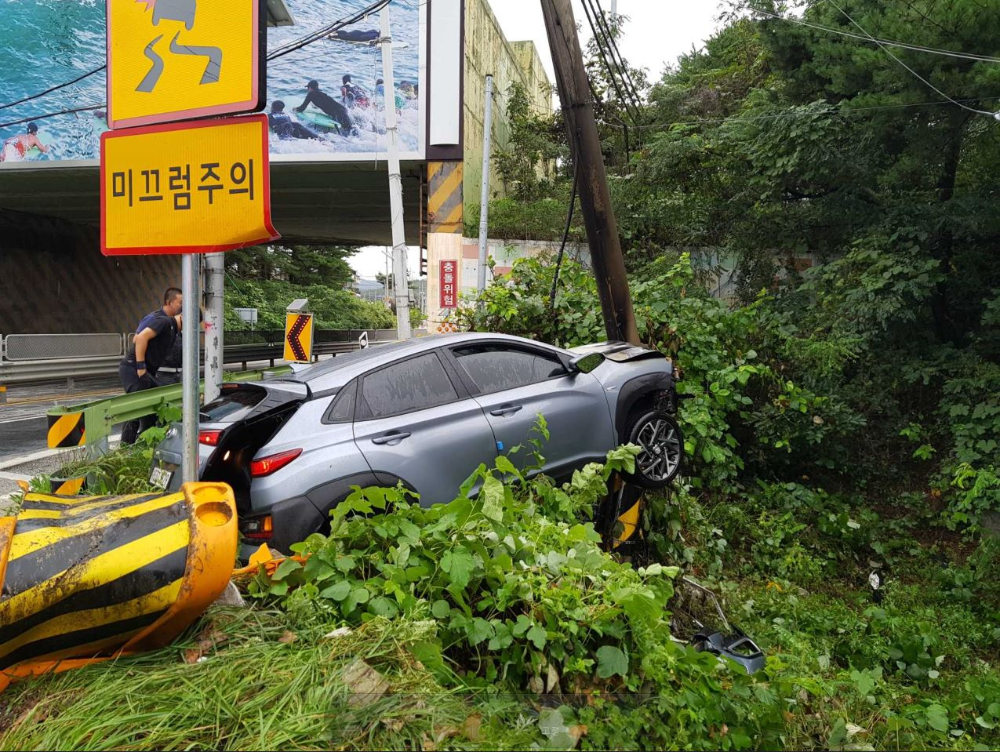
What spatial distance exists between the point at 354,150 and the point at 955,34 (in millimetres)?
12065

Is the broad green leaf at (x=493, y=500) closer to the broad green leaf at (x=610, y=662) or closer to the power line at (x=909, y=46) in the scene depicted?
the broad green leaf at (x=610, y=662)

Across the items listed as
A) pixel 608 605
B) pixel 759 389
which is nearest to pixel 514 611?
pixel 608 605

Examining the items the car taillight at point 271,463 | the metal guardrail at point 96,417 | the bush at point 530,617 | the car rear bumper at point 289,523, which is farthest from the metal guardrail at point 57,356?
the bush at point 530,617

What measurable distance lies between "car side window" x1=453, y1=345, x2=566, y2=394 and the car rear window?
132 cm

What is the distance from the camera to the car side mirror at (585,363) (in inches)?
206

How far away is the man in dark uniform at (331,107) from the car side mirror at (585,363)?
42.2ft

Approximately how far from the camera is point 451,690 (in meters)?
2.29

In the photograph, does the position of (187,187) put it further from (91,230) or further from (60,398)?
(91,230)

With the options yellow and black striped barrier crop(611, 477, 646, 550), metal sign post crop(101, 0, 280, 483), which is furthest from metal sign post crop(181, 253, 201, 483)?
yellow and black striped barrier crop(611, 477, 646, 550)

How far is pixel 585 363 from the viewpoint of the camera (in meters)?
5.24

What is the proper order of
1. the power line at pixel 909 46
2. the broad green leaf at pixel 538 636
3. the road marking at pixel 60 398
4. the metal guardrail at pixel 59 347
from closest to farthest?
1. the broad green leaf at pixel 538 636
2. the power line at pixel 909 46
3. the road marking at pixel 60 398
4. the metal guardrail at pixel 59 347

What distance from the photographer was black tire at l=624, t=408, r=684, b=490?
5332 mm

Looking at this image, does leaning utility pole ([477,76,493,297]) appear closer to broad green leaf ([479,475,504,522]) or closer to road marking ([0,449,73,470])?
road marking ([0,449,73,470])

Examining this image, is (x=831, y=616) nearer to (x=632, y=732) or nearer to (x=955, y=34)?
(x=632, y=732)
